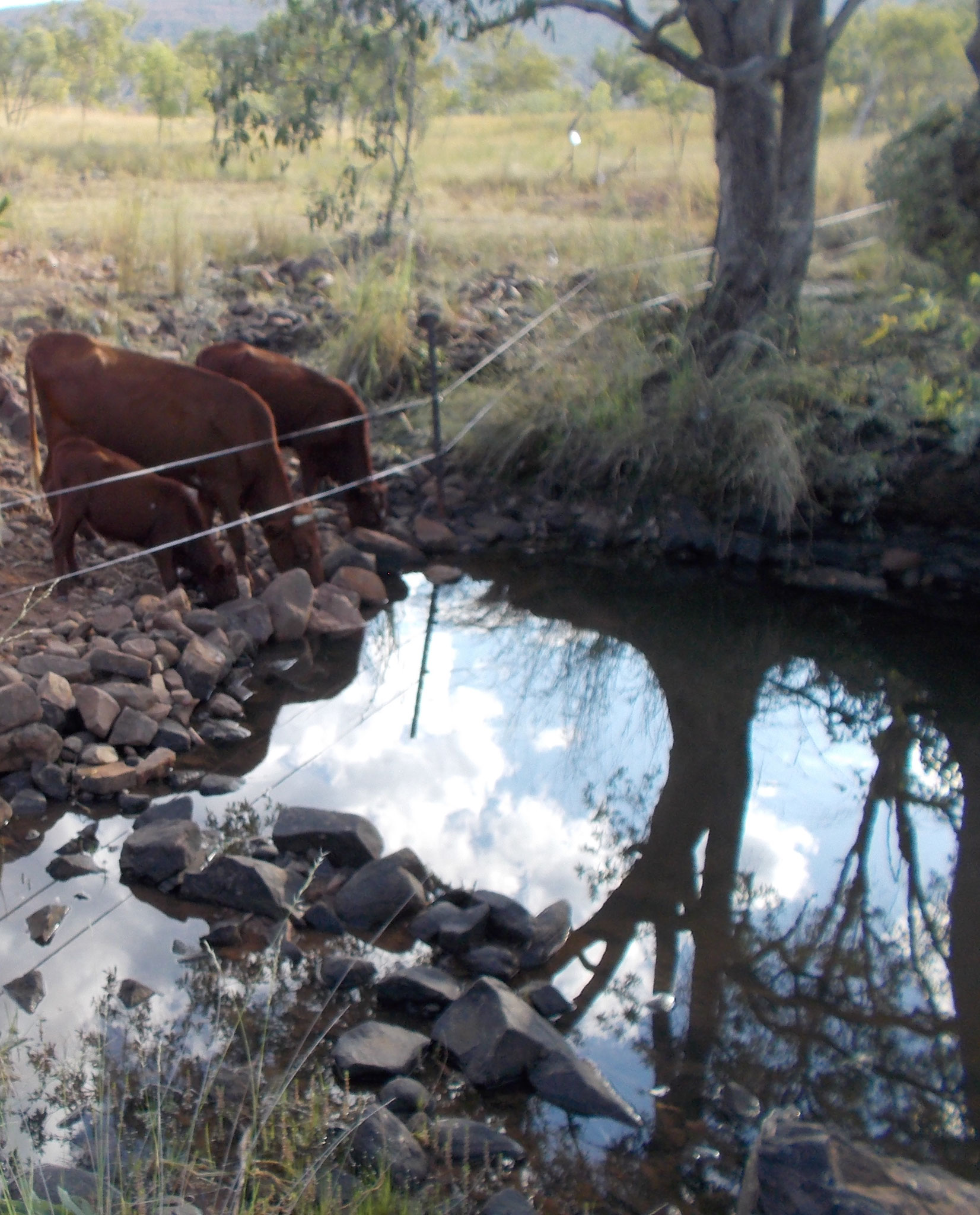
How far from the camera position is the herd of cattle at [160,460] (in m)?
5.79

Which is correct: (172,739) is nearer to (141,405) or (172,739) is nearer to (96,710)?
(96,710)

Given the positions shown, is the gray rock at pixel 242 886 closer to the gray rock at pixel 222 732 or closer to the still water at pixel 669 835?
the still water at pixel 669 835

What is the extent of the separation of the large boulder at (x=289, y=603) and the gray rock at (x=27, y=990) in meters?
2.81

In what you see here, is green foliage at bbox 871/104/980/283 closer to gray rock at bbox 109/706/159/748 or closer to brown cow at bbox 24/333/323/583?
brown cow at bbox 24/333/323/583

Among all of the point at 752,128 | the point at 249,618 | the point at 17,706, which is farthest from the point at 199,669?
the point at 752,128

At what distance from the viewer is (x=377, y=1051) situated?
3.10m

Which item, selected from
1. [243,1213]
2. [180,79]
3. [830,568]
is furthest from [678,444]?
[180,79]

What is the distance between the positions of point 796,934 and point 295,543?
3.67m

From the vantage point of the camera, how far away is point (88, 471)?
5.75 meters

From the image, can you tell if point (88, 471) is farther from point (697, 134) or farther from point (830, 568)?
point (697, 134)

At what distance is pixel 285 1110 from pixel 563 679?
3370mm

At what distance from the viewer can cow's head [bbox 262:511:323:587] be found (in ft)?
20.8

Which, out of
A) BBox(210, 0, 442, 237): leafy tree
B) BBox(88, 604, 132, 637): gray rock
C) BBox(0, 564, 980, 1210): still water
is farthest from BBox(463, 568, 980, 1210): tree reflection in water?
BBox(210, 0, 442, 237): leafy tree

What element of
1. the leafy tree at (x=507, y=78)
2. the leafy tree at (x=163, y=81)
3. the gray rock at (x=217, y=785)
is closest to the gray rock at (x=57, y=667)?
the gray rock at (x=217, y=785)
